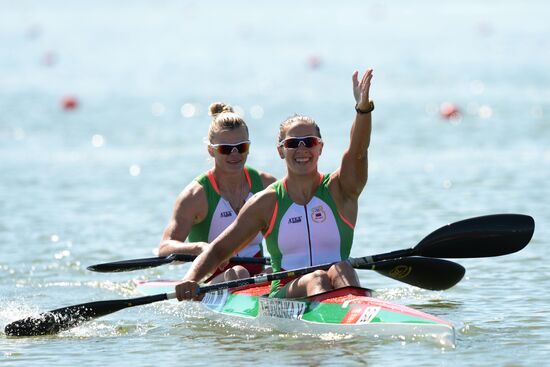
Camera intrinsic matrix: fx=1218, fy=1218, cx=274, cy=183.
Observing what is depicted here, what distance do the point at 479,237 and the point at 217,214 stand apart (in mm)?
2567

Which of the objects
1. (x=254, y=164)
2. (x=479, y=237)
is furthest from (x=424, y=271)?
(x=254, y=164)

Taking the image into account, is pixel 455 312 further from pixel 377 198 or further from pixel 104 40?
pixel 104 40

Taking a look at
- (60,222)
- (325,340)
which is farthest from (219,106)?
(60,222)

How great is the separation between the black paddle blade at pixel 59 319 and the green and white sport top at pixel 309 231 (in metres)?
1.42

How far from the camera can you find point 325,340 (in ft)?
29.8

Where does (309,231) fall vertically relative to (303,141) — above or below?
below

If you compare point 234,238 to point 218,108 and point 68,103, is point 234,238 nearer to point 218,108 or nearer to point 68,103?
point 218,108

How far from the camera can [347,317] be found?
883 centimetres

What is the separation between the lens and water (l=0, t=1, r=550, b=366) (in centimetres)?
953

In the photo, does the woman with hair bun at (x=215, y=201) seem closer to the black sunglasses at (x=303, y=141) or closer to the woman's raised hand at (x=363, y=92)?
the black sunglasses at (x=303, y=141)

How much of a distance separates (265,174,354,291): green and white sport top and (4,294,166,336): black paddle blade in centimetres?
142

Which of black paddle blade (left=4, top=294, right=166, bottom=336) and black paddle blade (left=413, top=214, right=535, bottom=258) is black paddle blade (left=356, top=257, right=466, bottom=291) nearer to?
black paddle blade (left=413, top=214, right=535, bottom=258)

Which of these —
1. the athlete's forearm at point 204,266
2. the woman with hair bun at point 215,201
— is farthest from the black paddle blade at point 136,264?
the athlete's forearm at point 204,266

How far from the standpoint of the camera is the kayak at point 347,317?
8.60 metres
